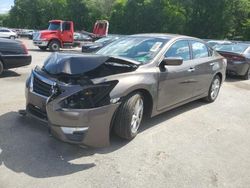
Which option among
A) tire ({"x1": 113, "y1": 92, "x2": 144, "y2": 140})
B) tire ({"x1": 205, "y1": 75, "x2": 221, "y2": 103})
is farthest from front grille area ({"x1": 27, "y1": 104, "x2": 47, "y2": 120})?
tire ({"x1": 205, "y1": 75, "x2": 221, "y2": 103})

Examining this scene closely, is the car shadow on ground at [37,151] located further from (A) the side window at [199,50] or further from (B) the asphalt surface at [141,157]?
(A) the side window at [199,50]

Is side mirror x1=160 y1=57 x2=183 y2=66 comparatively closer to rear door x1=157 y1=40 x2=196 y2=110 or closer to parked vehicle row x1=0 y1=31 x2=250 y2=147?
parked vehicle row x1=0 y1=31 x2=250 y2=147

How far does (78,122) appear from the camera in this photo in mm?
3902

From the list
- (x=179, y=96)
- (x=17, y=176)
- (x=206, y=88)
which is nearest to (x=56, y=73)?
(x=17, y=176)

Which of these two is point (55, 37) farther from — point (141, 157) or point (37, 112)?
point (141, 157)

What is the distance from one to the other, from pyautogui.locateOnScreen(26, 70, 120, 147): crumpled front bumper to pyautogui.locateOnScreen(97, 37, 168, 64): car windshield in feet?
4.43

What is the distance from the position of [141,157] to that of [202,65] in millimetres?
2891

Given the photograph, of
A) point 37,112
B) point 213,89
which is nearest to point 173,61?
point 37,112

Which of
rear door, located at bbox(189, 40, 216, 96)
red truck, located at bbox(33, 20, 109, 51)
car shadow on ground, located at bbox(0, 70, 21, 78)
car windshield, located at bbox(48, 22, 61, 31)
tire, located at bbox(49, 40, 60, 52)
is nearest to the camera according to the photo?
rear door, located at bbox(189, 40, 216, 96)

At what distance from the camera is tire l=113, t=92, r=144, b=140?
4.34m

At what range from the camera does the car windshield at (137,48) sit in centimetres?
523

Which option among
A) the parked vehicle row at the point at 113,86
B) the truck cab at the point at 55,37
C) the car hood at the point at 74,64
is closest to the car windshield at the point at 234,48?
the parked vehicle row at the point at 113,86

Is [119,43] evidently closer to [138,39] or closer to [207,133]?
[138,39]

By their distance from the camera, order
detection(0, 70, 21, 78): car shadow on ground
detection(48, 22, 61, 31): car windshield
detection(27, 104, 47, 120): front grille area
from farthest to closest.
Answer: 1. detection(48, 22, 61, 31): car windshield
2. detection(0, 70, 21, 78): car shadow on ground
3. detection(27, 104, 47, 120): front grille area
